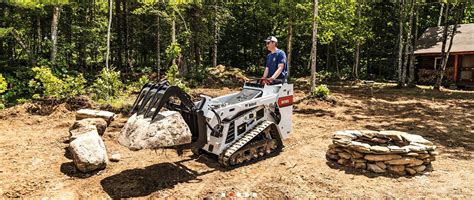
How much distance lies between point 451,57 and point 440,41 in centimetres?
134

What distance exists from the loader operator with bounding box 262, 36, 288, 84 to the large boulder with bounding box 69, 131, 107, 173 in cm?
348

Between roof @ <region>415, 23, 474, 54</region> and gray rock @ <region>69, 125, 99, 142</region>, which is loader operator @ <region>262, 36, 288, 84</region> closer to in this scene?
gray rock @ <region>69, 125, 99, 142</region>

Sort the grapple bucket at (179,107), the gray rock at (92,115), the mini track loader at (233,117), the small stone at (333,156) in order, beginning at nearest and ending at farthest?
1. the grapple bucket at (179,107)
2. the mini track loader at (233,117)
3. the small stone at (333,156)
4. the gray rock at (92,115)

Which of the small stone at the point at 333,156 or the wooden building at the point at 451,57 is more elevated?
the wooden building at the point at 451,57

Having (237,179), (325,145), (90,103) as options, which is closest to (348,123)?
(325,145)

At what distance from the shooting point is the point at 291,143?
8047 millimetres

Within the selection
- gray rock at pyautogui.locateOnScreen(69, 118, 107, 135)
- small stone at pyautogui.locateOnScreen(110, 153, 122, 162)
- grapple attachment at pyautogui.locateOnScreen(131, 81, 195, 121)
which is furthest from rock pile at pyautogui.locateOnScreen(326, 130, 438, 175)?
gray rock at pyautogui.locateOnScreen(69, 118, 107, 135)

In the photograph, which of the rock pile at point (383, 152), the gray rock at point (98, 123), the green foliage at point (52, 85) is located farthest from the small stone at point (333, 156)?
the green foliage at point (52, 85)

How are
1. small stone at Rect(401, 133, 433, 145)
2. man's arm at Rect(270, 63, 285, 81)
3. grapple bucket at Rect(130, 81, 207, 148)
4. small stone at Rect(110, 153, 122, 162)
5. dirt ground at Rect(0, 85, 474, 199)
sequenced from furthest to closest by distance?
man's arm at Rect(270, 63, 285, 81) → small stone at Rect(110, 153, 122, 162) → small stone at Rect(401, 133, 433, 145) → grapple bucket at Rect(130, 81, 207, 148) → dirt ground at Rect(0, 85, 474, 199)

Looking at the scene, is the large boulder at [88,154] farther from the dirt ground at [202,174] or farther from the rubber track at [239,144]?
the rubber track at [239,144]

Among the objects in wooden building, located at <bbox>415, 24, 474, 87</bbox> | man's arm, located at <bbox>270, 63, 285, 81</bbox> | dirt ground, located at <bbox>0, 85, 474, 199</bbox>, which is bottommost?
dirt ground, located at <bbox>0, 85, 474, 199</bbox>

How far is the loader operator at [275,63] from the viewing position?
712cm

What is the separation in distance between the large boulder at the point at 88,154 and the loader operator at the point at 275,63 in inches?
137

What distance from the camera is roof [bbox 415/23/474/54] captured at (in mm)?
22000
